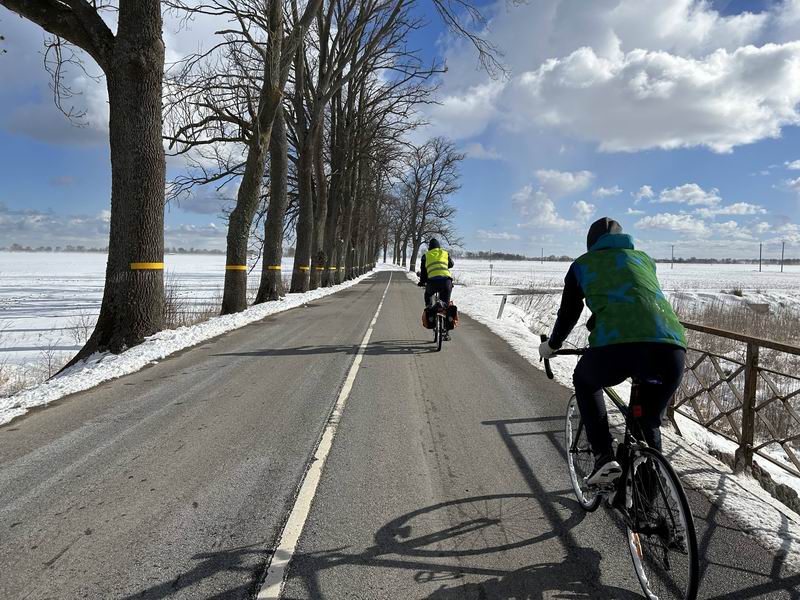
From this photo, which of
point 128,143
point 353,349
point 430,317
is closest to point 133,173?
point 128,143

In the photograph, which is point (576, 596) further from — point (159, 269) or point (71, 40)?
point (71, 40)

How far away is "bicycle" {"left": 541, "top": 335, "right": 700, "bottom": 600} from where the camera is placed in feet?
7.50

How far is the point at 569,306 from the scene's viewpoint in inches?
129

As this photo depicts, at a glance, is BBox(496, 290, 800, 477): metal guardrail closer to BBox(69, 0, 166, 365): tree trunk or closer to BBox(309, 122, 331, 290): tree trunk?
BBox(69, 0, 166, 365): tree trunk

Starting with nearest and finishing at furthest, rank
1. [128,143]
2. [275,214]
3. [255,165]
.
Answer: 1. [128,143]
2. [255,165]
3. [275,214]

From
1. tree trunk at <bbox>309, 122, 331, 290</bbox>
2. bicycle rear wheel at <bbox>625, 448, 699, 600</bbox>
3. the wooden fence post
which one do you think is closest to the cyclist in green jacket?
bicycle rear wheel at <bbox>625, 448, 699, 600</bbox>

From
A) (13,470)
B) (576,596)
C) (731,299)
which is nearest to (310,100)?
(13,470)

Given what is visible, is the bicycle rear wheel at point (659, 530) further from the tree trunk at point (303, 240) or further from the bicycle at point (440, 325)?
the tree trunk at point (303, 240)

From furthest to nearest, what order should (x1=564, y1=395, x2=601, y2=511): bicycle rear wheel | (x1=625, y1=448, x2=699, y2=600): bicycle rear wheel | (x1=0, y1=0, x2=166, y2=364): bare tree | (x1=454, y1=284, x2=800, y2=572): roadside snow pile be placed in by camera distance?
(x1=0, y1=0, x2=166, y2=364): bare tree < (x1=564, y1=395, x2=601, y2=511): bicycle rear wheel < (x1=454, y1=284, x2=800, y2=572): roadside snow pile < (x1=625, y1=448, x2=699, y2=600): bicycle rear wheel

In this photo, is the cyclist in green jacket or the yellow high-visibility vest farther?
the yellow high-visibility vest

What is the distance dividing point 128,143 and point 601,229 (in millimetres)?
8037

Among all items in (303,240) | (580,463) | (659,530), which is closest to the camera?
(659,530)

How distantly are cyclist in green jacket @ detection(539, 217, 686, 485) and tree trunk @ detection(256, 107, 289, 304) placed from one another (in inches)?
622

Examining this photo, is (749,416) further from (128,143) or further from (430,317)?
(128,143)
